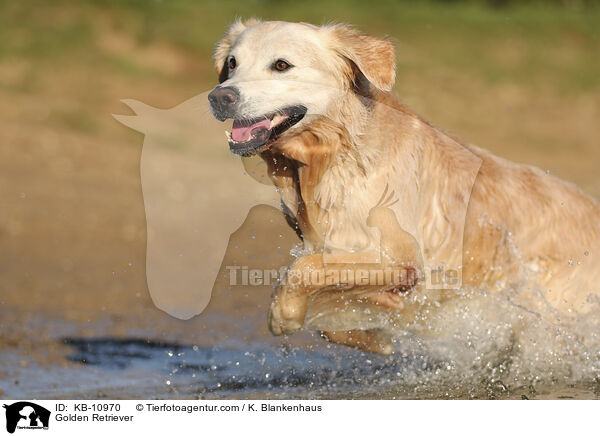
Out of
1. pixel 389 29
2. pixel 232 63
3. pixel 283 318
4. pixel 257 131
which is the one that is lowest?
pixel 283 318

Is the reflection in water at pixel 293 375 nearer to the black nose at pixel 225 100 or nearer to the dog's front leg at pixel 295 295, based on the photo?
the dog's front leg at pixel 295 295

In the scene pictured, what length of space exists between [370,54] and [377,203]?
0.86 m

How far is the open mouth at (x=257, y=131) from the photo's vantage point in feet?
16.1

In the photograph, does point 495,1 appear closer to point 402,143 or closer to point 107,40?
point 107,40

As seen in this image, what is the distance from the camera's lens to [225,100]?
4777 millimetres

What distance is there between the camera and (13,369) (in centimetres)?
577

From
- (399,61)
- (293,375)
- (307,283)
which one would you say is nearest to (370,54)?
(307,283)

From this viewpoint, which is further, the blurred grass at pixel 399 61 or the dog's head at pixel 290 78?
the blurred grass at pixel 399 61

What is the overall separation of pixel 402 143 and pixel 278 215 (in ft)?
3.59

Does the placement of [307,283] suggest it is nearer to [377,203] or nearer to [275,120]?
[377,203]

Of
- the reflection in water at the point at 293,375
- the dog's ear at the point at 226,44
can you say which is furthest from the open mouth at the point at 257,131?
the reflection in water at the point at 293,375

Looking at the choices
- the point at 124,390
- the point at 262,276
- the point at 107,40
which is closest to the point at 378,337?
the point at 124,390
